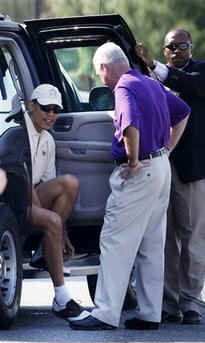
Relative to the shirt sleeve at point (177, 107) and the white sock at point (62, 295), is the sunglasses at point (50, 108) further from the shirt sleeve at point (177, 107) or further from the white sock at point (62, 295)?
the white sock at point (62, 295)

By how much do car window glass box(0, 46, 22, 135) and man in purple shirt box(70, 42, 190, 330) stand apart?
67 cm

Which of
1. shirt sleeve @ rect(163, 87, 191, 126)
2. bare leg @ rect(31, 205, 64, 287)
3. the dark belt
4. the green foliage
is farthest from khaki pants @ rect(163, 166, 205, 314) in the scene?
the green foliage

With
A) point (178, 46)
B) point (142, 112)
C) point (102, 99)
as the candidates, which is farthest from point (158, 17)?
point (142, 112)

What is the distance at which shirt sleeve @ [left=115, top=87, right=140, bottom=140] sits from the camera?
28.6 feet

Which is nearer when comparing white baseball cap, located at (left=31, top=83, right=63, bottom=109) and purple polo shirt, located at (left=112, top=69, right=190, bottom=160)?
purple polo shirt, located at (left=112, top=69, right=190, bottom=160)

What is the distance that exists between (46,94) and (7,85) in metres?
0.28

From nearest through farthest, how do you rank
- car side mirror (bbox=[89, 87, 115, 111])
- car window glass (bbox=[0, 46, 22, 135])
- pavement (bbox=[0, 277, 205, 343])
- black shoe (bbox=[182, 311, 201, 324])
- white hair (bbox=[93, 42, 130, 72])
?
1. pavement (bbox=[0, 277, 205, 343])
2. white hair (bbox=[93, 42, 130, 72])
3. car window glass (bbox=[0, 46, 22, 135])
4. black shoe (bbox=[182, 311, 201, 324])
5. car side mirror (bbox=[89, 87, 115, 111])

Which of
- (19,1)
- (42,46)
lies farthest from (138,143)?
(19,1)

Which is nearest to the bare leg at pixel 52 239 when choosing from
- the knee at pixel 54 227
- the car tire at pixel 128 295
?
the knee at pixel 54 227

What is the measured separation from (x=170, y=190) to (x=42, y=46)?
1451mm

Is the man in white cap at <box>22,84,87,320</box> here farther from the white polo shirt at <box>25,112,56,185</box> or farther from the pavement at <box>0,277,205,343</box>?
the pavement at <box>0,277,205,343</box>

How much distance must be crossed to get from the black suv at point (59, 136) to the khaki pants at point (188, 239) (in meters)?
0.53

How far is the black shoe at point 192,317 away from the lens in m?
9.59

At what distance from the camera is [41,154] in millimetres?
9461
